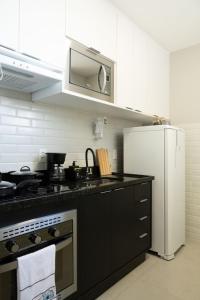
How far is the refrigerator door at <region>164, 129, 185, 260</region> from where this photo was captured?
2.41m

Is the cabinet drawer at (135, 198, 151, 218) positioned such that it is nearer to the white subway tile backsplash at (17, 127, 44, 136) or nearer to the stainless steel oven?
the stainless steel oven

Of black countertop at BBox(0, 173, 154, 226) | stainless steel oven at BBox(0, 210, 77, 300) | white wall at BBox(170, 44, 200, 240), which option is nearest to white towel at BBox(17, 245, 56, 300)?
stainless steel oven at BBox(0, 210, 77, 300)

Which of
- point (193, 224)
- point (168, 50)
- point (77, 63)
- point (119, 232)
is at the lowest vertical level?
point (193, 224)

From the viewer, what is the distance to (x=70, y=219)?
152 centimetres

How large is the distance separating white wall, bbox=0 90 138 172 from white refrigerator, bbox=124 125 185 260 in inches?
18.8

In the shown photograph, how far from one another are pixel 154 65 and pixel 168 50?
532 millimetres

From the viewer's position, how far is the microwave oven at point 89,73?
183 centimetres

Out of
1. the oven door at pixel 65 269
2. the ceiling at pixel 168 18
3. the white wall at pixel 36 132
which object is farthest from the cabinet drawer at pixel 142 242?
the ceiling at pixel 168 18

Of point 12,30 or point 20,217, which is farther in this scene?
point 12,30

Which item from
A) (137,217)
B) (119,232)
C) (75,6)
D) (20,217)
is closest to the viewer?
(20,217)

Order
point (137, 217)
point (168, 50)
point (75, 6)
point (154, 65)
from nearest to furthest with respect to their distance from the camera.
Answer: point (75, 6)
point (137, 217)
point (154, 65)
point (168, 50)

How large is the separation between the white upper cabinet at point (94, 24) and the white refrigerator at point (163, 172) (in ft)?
3.16

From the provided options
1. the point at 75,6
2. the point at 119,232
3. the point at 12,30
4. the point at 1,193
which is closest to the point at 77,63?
the point at 75,6

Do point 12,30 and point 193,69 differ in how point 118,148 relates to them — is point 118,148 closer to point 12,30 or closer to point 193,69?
point 193,69
